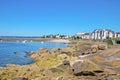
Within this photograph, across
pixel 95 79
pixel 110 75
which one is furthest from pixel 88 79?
pixel 110 75

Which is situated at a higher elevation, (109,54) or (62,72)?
(109,54)

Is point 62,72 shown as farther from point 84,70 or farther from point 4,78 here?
point 4,78

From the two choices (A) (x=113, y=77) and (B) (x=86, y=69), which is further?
(B) (x=86, y=69)

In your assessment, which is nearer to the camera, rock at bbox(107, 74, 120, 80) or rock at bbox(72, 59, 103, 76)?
rock at bbox(107, 74, 120, 80)

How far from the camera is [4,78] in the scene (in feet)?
96.4

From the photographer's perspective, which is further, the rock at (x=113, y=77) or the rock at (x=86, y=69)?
the rock at (x=86, y=69)

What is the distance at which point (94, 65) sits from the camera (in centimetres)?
2319

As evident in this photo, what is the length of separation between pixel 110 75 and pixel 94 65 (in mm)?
2139

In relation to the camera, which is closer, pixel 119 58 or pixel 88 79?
pixel 88 79

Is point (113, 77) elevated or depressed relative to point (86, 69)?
depressed

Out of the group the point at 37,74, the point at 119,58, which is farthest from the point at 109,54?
the point at 37,74

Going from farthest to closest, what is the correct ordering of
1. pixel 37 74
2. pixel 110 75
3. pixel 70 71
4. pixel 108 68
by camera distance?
pixel 37 74 < pixel 70 71 < pixel 108 68 < pixel 110 75

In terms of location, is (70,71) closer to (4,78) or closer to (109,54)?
(109,54)

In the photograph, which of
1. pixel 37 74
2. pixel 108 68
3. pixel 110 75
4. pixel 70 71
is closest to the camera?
pixel 110 75
